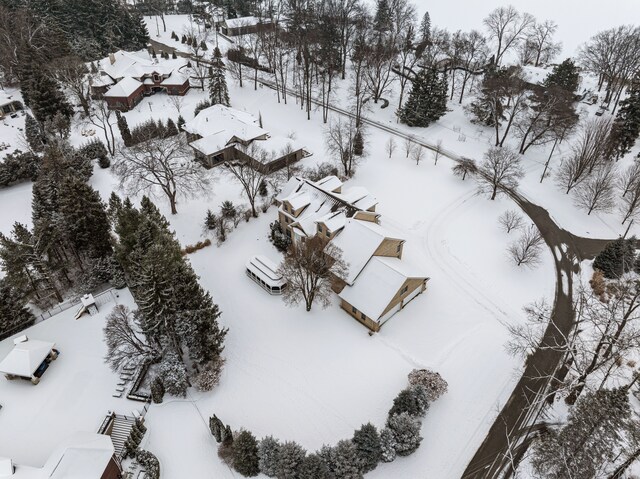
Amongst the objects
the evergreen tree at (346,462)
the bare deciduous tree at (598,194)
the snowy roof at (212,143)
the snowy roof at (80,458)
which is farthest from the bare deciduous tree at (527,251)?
the snowy roof at (212,143)

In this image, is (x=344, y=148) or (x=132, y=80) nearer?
(x=344, y=148)

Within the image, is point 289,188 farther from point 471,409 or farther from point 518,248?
point 471,409

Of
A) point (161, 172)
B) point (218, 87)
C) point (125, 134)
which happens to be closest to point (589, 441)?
point (161, 172)

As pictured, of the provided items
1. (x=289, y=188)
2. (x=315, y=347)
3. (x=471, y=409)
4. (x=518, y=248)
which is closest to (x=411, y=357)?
(x=471, y=409)

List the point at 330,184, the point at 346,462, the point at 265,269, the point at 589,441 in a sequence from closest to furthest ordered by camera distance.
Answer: the point at 589,441, the point at 346,462, the point at 265,269, the point at 330,184

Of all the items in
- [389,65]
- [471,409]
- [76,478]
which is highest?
[389,65]

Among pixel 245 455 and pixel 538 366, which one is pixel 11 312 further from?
pixel 538 366
